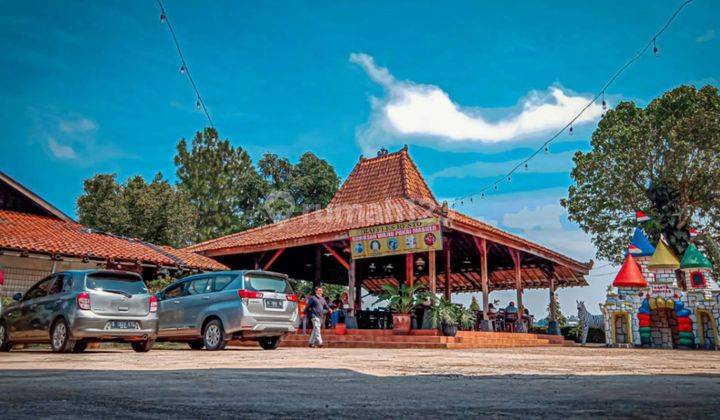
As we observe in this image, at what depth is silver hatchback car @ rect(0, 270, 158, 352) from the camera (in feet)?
34.0

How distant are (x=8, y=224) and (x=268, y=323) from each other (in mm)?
11256

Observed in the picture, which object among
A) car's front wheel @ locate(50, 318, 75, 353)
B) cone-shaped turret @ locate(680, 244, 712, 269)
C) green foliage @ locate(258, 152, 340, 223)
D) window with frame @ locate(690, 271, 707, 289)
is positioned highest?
green foliage @ locate(258, 152, 340, 223)

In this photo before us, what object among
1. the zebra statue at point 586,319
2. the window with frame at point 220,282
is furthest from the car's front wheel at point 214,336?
the zebra statue at point 586,319

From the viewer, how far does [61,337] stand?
10.5m

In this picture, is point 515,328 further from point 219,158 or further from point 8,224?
point 219,158

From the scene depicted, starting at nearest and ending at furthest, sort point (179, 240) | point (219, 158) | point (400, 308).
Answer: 1. point (400, 308)
2. point (179, 240)
3. point (219, 158)

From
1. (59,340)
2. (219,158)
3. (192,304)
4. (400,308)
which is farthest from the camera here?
(219,158)

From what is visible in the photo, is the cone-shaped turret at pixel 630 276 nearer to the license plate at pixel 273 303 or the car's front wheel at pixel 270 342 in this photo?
the car's front wheel at pixel 270 342

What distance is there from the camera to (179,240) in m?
32.8

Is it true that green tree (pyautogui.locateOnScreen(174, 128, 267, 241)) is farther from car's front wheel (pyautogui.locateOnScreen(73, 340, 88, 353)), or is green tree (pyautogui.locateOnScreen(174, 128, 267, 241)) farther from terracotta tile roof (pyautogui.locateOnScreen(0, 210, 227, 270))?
car's front wheel (pyautogui.locateOnScreen(73, 340, 88, 353))

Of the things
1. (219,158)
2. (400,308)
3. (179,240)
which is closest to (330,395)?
(400,308)

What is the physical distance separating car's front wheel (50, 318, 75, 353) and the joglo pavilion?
9237mm

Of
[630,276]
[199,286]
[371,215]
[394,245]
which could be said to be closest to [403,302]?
[394,245]

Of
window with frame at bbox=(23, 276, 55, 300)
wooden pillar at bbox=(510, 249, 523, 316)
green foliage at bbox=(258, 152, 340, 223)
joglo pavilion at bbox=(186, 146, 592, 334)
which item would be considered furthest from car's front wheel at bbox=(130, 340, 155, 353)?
green foliage at bbox=(258, 152, 340, 223)
